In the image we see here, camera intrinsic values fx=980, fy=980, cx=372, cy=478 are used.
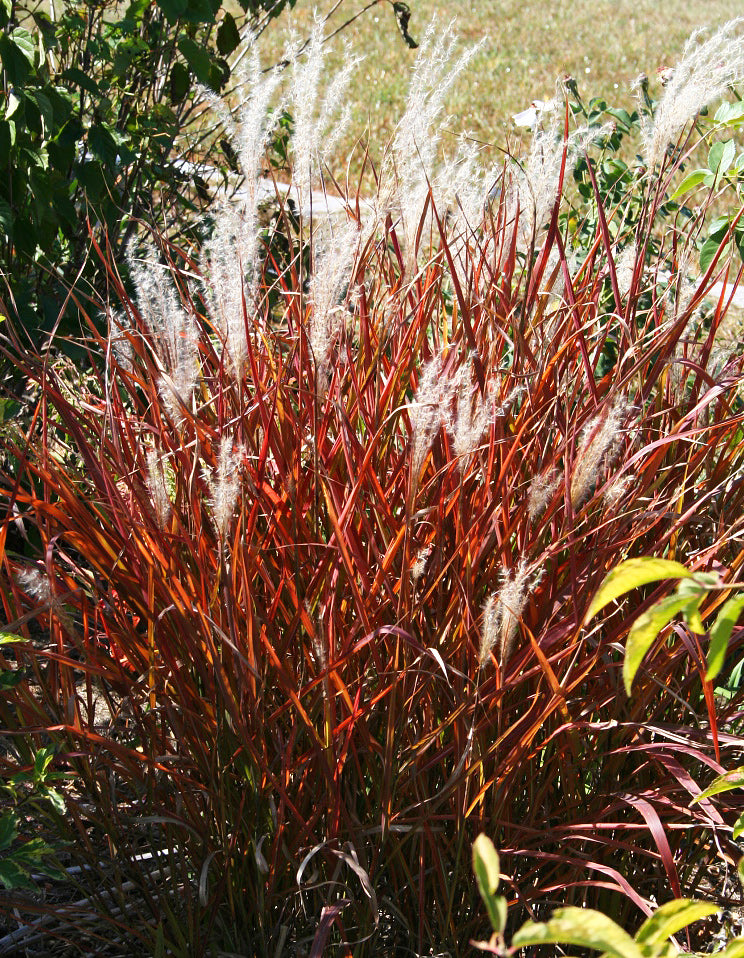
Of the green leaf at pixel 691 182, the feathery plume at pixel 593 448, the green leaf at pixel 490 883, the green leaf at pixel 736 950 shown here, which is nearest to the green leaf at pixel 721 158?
the green leaf at pixel 691 182

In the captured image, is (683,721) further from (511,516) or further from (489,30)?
(489,30)

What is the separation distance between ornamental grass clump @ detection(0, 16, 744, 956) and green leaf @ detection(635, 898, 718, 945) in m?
0.30

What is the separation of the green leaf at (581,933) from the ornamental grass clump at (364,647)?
1.30 feet

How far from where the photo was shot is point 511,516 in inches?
55.0

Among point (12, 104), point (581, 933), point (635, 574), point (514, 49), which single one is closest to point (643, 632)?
point (635, 574)

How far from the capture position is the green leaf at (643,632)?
0.76 meters

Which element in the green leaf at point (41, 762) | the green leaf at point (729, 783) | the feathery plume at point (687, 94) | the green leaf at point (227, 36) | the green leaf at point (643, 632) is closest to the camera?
the green leaf at point (643, 632)

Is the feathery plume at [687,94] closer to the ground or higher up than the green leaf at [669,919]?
higher up

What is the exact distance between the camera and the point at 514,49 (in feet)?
31.5

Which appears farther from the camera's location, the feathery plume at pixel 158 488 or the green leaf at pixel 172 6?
the green leaf at pixel 172 6

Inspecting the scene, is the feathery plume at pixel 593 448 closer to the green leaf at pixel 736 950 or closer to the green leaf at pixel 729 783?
the green leaf at pixel 729 783

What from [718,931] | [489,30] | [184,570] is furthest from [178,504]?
[489,30]

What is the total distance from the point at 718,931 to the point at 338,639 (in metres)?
0.83

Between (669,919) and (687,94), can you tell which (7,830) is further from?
(687,94)
